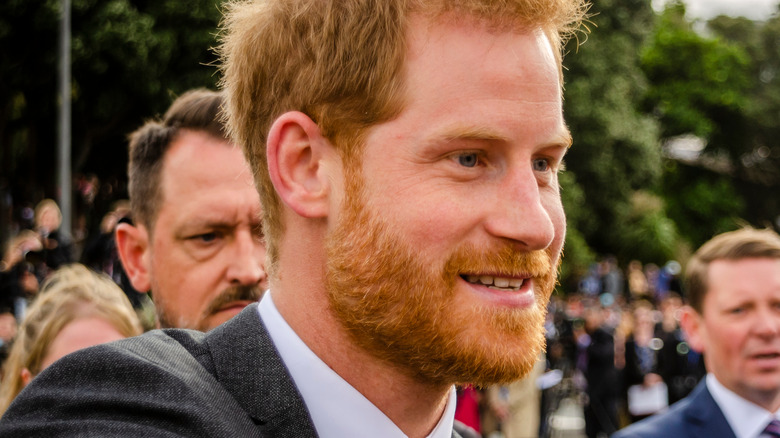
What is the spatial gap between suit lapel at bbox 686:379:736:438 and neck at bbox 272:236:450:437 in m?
2.66

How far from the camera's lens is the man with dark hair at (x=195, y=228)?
3.19 meters

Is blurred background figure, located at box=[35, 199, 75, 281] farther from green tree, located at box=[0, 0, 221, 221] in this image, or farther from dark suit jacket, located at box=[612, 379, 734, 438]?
green tree, located at box=[0, 0, 221, 221]

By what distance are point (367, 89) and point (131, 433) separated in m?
0.88

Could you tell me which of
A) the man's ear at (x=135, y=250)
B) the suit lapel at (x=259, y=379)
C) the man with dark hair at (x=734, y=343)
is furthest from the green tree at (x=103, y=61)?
the suit lapel at (x=259, y=379)

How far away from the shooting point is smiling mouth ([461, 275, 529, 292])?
1.90 metres

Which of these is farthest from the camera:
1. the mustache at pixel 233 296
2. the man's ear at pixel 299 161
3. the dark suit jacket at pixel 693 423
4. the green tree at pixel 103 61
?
the green tree at pixel 103 61

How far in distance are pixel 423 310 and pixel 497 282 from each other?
0.18 m

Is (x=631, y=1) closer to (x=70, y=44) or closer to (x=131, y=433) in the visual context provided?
(x=70, y=44)

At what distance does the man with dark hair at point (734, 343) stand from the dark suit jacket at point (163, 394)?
2799mm

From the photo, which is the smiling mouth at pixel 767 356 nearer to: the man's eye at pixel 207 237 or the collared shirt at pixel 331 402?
the man's eye at pixel 207 237

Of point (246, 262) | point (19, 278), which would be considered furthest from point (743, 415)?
point (19, 278)

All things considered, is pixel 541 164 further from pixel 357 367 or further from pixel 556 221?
pixel 357 367

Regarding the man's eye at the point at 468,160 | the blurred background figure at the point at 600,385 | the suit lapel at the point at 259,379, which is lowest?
the blurred background figure at the point at 600,385

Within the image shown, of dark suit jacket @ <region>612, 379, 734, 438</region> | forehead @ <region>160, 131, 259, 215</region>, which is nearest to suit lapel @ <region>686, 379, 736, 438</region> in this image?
dark suit jacket @ <region>612, 379, 734, 438</region>
